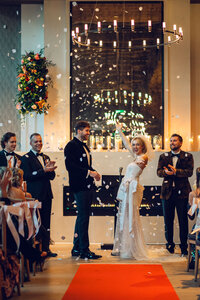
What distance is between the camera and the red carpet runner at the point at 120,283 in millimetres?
4348

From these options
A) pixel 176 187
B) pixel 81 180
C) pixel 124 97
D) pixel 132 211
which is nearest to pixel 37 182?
pixel 81 180

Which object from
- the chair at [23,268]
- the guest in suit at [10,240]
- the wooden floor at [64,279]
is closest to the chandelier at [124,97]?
the wooden floor at [64,279]

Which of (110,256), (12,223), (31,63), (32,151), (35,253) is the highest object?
(31,63)

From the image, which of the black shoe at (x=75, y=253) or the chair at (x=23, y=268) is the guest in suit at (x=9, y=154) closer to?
the black shoe at (x=75, y=253)

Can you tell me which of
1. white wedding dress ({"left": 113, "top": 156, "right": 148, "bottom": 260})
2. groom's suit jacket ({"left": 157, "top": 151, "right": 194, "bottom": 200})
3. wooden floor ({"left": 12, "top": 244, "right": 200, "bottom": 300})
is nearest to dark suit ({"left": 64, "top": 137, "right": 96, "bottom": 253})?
wooden floor ({"left": 12, "top": 244, "right": 200, "bottom": 300})

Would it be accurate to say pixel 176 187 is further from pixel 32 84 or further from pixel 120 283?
pixel 32 84

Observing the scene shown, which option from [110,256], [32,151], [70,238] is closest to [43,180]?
[32,151]

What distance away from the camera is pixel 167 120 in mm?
8219

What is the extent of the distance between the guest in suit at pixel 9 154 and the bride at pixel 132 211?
1.35 m

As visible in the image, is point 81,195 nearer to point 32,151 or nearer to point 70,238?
point 32,151

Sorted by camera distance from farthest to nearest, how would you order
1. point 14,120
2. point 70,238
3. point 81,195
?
point 14,120, point 70,238, point 81,195

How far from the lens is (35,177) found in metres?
6.27

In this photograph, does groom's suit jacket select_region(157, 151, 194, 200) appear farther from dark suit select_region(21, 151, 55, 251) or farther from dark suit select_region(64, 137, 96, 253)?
dark suit select_region(21, 151, 55, 251)

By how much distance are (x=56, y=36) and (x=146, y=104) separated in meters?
1.87
